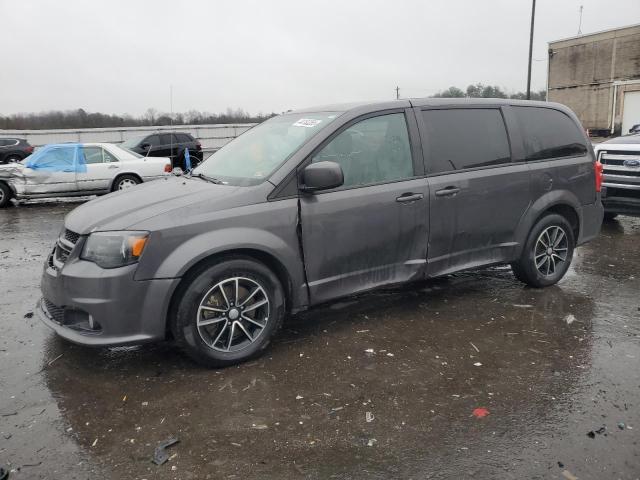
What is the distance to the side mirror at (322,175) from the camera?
12.5ft

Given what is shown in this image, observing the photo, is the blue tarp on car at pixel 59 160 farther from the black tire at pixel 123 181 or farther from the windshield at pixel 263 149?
the windshield at pixel 263 149

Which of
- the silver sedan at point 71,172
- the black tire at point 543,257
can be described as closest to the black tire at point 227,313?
the black tire at point 543,257

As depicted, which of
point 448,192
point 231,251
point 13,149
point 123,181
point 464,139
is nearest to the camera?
point 231,251

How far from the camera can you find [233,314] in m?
Answer: 3.73

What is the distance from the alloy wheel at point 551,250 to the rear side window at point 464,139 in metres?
0.95

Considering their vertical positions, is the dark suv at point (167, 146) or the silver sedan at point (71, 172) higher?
the dark suv at point (167, 146)

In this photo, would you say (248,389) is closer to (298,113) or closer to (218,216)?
(218,216)

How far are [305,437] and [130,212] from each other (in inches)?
76.0

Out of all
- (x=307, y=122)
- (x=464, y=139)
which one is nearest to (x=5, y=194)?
(x=307, y=122)

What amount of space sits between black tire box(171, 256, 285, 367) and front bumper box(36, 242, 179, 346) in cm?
15

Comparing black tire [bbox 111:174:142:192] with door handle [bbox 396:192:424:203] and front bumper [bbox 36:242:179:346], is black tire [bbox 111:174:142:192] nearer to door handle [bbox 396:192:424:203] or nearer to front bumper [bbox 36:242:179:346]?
front bumper [bbox 36:242:179:346]

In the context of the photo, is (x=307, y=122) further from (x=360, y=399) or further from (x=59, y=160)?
(x=59, y=160)

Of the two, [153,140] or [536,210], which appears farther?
[153,140]

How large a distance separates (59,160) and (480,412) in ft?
39.8
